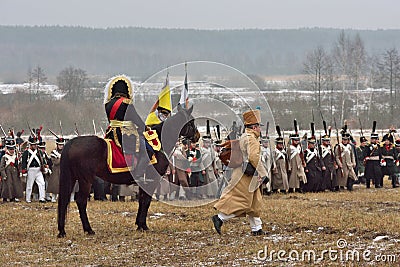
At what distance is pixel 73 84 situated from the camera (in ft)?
198

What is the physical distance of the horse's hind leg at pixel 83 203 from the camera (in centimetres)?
1206

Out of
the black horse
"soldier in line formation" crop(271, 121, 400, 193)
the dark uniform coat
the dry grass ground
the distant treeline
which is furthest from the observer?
the distant treeline

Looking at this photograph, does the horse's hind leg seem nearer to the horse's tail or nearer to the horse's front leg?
the horse's tail

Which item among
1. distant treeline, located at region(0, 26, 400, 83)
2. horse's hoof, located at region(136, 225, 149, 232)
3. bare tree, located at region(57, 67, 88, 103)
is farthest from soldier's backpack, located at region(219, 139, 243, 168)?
distant treeline, located at region(0, 26, 400, 83)

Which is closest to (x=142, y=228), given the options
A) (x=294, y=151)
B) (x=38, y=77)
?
(x=294, y=151)

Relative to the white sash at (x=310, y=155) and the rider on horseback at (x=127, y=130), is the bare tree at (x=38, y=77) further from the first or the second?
the rider on horseback at (x=127, y=130)

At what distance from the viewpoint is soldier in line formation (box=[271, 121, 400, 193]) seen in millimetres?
19203

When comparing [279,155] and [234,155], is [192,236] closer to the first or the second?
[234,155]

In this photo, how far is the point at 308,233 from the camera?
11.3 m

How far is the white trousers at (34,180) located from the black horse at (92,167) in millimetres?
5713

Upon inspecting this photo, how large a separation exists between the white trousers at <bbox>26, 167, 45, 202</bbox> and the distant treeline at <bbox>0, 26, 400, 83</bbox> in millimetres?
54661

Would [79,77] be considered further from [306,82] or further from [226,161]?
[226,161]

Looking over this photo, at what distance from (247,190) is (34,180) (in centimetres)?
801

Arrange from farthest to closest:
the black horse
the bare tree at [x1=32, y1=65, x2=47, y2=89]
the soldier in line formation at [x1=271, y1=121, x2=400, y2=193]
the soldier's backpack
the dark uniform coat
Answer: the bare tree at [x1=32, y1=65, x2=47, y2=89]
the soldier in line formation at [x1=271, y1=121, x2=400, y2=193]
the dark uniform coat
the black horse
the soldier's backpack
